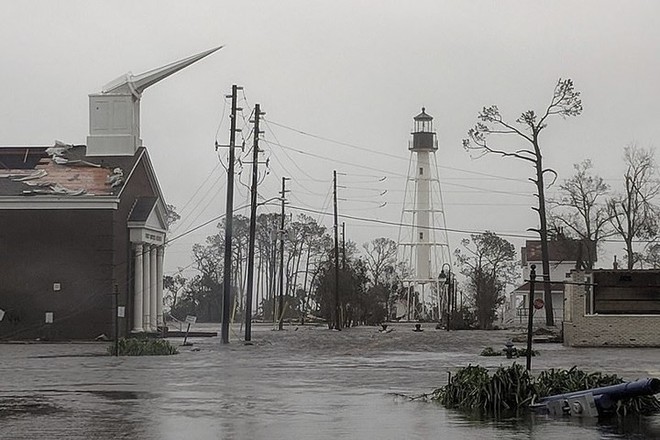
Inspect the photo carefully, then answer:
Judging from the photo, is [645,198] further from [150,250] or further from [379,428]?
[379,428]

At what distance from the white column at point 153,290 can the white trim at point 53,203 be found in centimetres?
681

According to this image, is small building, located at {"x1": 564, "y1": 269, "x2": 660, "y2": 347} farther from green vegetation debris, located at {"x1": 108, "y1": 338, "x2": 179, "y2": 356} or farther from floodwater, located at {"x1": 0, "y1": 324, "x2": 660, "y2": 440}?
green vegetation debris, located at {"x1": 108, "y1": 338, "x2": 179, "y2": 356}

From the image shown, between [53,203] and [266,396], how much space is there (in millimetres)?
36350

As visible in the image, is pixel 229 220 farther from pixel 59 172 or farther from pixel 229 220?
pixel 59 172

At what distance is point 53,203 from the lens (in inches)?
2245

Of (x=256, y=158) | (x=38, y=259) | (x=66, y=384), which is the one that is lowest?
(x=66, y=384)

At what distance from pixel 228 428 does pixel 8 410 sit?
5.30 metres

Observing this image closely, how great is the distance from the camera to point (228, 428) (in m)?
17.6

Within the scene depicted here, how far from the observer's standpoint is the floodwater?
1717 centimetres

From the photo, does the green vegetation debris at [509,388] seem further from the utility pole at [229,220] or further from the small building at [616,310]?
the utility pole at [229,220]

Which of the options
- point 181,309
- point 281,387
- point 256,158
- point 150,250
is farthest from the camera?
point 181,309

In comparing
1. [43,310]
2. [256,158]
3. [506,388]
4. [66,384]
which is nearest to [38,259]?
[43,310]

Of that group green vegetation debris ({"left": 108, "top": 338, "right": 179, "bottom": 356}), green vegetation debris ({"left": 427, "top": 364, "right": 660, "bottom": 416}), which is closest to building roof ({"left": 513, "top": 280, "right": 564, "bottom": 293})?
green vegetation debris ({"left": 108, "top": 338, "right": 179, "bottom": 356})

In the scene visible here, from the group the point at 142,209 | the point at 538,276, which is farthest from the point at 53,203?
the point at 538,276
